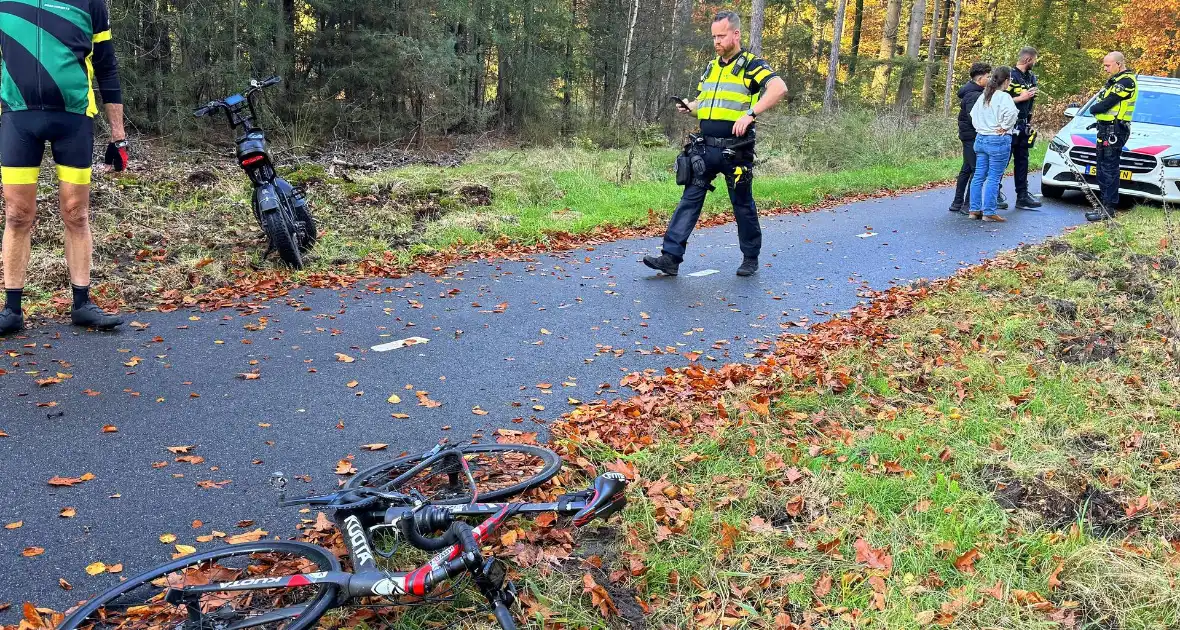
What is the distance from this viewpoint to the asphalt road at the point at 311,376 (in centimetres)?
328

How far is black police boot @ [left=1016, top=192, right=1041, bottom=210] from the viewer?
1259cm

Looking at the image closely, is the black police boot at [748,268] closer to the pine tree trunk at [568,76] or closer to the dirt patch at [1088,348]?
the dirt patch at [1088,348]

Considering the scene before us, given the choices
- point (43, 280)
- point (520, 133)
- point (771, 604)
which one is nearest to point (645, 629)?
point (771, 604)

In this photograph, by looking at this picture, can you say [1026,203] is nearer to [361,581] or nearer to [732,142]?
[732,142]

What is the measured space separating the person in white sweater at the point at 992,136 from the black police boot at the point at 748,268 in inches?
221

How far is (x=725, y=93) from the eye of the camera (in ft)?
24.2

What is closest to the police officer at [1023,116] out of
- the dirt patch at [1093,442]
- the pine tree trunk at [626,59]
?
the dirt patch at [1093,442]

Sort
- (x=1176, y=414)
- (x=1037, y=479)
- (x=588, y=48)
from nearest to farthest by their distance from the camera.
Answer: (x=1037, y=479), (x=1176, y=414), (x=588, y=48)

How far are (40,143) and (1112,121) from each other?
12.6m

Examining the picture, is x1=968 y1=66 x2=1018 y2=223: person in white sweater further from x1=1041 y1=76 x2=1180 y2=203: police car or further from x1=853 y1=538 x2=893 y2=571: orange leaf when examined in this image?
x1=853 y1=538 x2=893 y2=571: orange leaf

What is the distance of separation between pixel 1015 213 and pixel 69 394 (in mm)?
12235

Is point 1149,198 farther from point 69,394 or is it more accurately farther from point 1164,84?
point 69,394

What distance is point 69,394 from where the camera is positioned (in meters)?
4.39

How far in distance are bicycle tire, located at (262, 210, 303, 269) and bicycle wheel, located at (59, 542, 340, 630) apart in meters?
4.96
